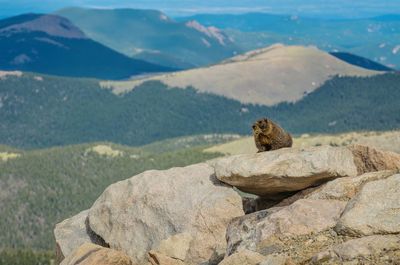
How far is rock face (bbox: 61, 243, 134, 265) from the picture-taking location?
35.4 metres

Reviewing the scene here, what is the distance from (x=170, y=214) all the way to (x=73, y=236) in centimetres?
Answer: 877

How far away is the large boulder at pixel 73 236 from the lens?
4506 centimetres

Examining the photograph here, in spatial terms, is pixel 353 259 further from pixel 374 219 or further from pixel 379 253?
pixel 374 219

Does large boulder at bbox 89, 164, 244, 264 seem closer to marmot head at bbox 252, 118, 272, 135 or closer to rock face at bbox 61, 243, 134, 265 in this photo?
rock face at bbox 61, 243, 134, 265

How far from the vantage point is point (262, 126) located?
137 ft

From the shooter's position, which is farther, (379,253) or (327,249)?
(327,249)

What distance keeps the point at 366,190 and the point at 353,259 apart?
647cm

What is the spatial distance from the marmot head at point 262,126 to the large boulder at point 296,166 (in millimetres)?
2095

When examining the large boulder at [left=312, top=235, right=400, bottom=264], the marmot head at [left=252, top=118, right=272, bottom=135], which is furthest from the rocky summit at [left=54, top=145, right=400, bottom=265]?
the marmot head at [left=252, top=118, right=272, bottom=135]

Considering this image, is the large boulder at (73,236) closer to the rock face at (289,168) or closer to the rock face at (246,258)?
the rock face at (289,168)

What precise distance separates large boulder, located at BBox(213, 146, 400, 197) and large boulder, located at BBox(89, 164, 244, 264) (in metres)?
1.93

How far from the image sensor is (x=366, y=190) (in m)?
33.7

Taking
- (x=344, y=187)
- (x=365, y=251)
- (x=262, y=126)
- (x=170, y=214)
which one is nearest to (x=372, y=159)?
(x=344, y=187)

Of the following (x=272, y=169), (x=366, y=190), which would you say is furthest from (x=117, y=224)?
(x=366, y=190)
